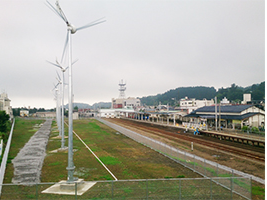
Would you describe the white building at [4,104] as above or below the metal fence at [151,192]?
above

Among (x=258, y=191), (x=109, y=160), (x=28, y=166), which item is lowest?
(x=258, y=191)

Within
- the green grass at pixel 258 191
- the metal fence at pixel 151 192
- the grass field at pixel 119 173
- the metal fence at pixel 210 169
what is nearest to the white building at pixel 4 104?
the grass field at pixel 119 173

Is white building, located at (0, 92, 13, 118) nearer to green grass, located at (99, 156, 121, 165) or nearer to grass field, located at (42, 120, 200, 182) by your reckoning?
grass field, located at (42, 120, 200, 182)

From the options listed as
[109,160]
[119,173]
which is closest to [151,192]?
[119,173]

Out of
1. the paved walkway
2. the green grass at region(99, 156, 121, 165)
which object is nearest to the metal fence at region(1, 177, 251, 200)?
the paved walkway

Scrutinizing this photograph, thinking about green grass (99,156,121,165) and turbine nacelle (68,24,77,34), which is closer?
turbine nacelle (68,24,77,34)

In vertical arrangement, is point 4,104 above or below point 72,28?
below

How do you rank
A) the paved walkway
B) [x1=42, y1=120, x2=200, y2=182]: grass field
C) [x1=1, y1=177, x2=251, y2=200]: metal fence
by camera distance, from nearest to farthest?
[x1=1, y1=177, x2=251, y2=200]: metal fence, the paved walkway, [x1=42, y1=120, x2=200, y2=182]: grass field

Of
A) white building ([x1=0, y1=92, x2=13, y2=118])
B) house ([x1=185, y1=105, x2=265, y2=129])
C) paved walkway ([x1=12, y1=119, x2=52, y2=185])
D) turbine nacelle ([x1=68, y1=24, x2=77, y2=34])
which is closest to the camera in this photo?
turbine nacelle ([x1=68, y1=24, x2=77, y2=34])

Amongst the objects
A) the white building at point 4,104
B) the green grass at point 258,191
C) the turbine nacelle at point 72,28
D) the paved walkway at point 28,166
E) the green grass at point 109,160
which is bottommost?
the green grass at point 258,191

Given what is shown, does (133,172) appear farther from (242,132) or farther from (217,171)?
(242,132)

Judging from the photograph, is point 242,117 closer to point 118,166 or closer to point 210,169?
point 210,169

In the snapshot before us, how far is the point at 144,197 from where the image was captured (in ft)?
48.8

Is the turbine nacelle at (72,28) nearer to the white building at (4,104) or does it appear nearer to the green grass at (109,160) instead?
the green grass at (109,160)
